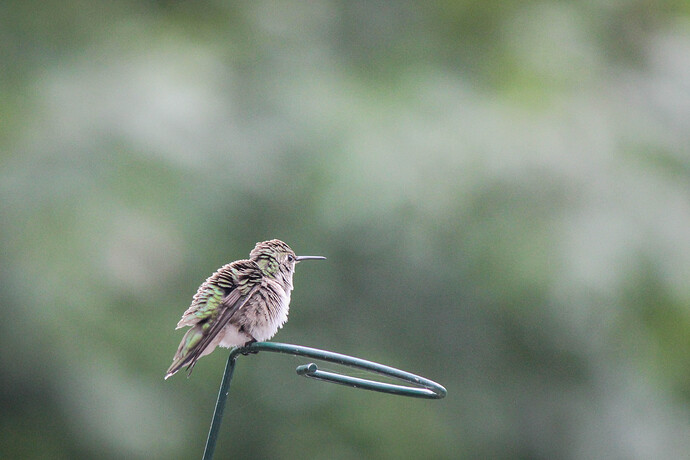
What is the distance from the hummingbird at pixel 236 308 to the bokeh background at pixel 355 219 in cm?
134

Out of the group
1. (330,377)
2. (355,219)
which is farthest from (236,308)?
(355,219)

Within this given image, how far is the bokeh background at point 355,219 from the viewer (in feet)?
15.5

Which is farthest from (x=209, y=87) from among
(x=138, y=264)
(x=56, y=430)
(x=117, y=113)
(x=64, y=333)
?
(x=56, y=430)

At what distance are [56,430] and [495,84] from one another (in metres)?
3.87

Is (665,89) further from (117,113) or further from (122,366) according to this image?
(122,366)

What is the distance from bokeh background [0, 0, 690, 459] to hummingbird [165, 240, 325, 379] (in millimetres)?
1335

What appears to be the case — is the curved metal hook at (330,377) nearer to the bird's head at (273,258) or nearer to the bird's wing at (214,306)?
the bird's wing at (214,306)

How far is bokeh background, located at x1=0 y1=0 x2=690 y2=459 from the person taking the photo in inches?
186

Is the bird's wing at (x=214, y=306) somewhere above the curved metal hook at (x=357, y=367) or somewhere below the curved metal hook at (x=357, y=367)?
above

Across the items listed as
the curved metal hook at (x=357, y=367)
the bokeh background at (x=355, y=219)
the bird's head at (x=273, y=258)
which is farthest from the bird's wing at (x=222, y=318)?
Answer: the bokeh background at (x=355, y=219)

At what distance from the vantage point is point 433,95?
6258 millimetres

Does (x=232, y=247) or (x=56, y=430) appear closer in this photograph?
(x=56, y=430)

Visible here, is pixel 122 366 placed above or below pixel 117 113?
below

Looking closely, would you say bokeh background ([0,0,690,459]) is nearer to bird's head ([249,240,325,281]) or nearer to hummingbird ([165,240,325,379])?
bird's head ([249,240,325,281])
